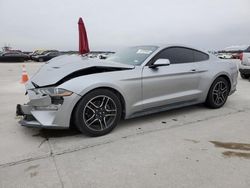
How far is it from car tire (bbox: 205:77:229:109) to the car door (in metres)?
0.42

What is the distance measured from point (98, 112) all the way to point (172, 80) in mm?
1447

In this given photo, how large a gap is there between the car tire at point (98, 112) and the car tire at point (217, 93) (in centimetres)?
212

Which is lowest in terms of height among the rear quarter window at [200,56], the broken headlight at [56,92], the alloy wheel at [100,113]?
the alloy wheel at [100,113]

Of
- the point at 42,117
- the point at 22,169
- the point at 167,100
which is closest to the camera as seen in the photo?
the point at 22,169

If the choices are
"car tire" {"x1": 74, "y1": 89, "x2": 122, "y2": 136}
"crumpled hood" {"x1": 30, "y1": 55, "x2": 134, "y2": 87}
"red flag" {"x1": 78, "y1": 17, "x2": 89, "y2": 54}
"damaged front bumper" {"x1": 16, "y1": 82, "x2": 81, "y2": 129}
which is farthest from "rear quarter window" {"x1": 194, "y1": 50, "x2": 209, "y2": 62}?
"red flag" {"x1": 78, "y1": 17, "x2": 89, "y2": 54}

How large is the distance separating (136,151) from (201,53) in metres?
2.71

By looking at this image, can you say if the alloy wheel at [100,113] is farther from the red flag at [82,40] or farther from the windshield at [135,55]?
the red flag at [82,40]

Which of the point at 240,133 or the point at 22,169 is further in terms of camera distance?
the point at 240,133

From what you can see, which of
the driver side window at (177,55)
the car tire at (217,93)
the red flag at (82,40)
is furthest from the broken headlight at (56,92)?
the red flag at (82,40)

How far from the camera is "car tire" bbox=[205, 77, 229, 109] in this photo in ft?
14.9

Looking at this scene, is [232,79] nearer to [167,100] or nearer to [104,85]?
[167,100]

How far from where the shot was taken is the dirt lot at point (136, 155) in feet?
7.36

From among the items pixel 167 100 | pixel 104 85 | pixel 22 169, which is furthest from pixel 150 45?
pixel 22 169

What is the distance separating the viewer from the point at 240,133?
3.40 m
